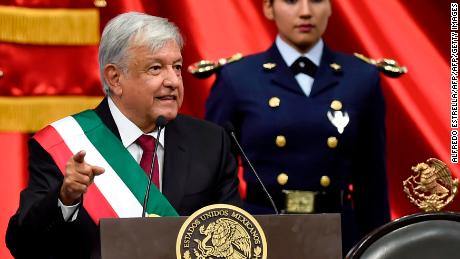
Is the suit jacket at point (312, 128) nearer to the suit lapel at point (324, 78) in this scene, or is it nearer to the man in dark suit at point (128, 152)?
the suit lapel at point (324, 78)

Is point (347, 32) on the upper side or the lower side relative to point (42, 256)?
upper

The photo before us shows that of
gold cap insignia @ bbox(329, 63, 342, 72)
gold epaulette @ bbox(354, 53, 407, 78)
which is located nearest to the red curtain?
gold epaulette @ bbox(354, 53, 407, 78)

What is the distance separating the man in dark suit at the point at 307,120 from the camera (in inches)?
114

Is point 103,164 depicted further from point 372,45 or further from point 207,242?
point 372,45

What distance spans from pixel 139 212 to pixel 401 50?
1.70m

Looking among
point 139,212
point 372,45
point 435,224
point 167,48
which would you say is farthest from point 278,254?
point 372,45

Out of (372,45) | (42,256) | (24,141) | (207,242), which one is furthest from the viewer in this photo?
(372,45)

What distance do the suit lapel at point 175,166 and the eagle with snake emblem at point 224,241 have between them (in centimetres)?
44

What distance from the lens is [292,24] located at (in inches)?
115

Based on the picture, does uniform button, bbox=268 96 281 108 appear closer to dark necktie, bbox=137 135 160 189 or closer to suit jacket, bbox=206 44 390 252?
suit jacket, bbox=206 44 390 252

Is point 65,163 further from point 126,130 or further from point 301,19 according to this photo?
point 301,19

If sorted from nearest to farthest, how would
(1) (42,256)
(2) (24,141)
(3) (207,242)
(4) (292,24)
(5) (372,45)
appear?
(3) (207,242)
(1) (42,256)
(4) (292,24)
(2) (24,141)
(5) (372,45)

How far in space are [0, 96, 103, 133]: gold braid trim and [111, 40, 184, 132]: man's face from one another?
3.15 ft

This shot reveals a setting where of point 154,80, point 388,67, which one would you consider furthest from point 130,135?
point 388,67
